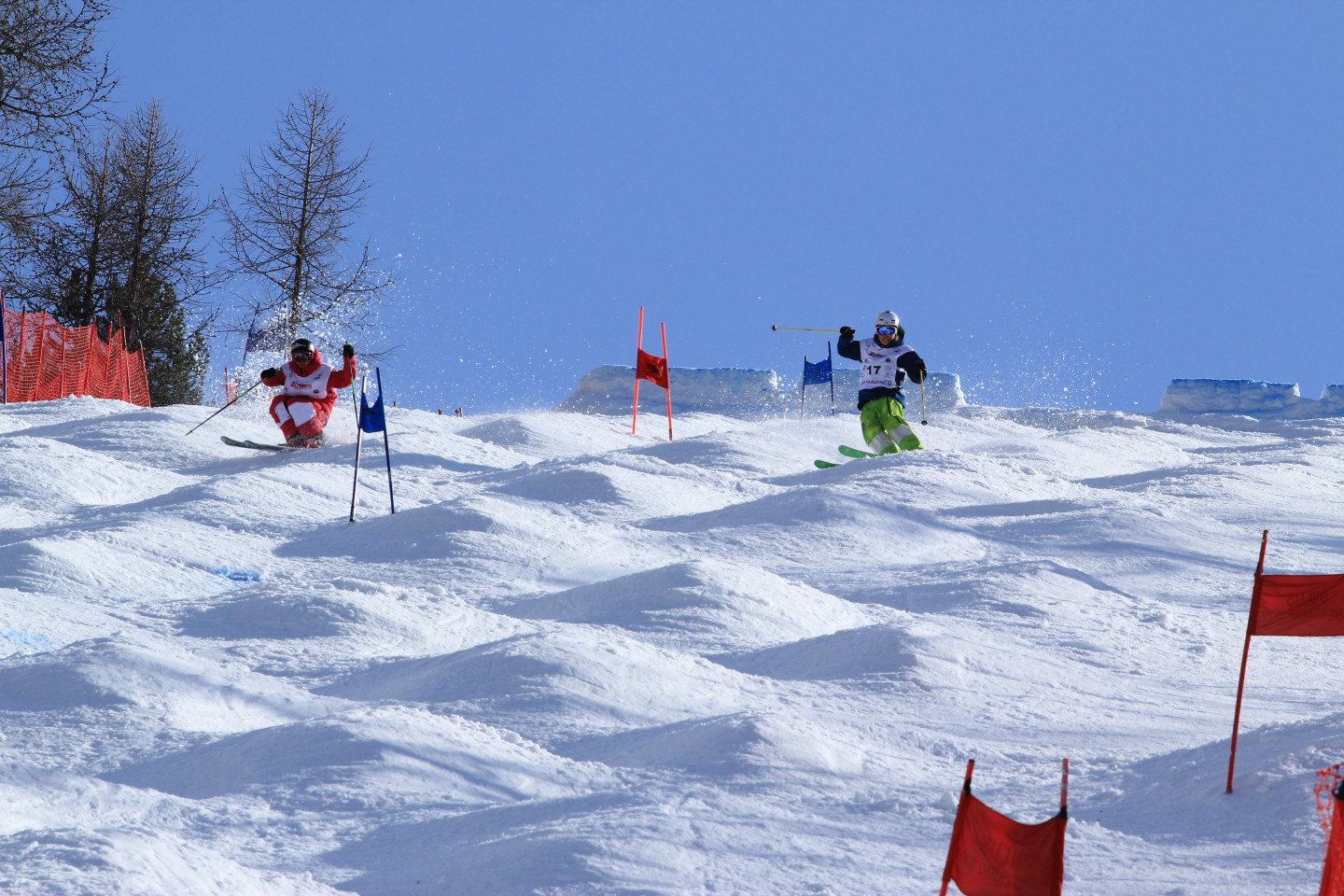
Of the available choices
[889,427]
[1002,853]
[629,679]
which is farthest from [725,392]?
[1002,853]

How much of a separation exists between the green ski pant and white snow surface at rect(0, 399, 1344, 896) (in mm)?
1254

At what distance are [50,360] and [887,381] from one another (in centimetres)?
1316

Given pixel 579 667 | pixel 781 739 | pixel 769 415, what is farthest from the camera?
pixel 769 415

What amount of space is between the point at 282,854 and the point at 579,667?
72.8 inches

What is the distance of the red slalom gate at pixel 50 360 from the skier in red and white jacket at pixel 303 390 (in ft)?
23.2

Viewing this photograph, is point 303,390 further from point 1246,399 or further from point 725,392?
point 1246,399

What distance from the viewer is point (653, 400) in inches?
1061

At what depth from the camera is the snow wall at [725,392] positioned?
1044 inches

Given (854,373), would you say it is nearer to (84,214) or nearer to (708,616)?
(84,214)

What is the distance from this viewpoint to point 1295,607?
3.95 m

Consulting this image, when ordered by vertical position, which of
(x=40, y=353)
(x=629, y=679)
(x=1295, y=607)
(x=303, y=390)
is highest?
(x=40, y=353)

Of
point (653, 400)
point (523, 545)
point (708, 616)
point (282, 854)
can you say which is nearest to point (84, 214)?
point (653, 400)

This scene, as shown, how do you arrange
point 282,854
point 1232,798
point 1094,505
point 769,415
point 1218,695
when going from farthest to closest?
point 769,415 < point 1094,505 < point 1218,695 < point 1232,798 < point 282,854

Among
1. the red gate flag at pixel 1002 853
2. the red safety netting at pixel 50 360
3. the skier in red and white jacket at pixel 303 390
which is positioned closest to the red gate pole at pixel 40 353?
the red safety netting at pixel 50 360
